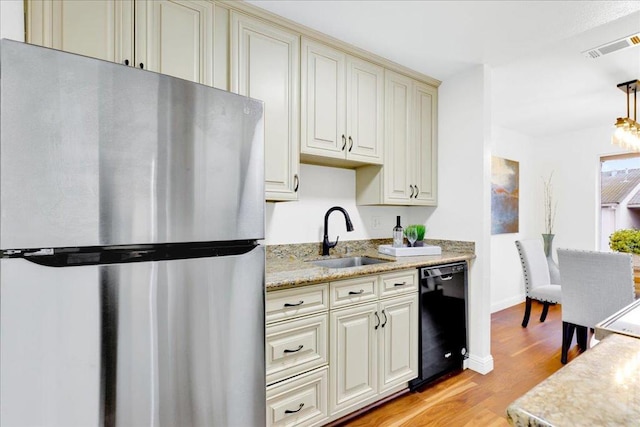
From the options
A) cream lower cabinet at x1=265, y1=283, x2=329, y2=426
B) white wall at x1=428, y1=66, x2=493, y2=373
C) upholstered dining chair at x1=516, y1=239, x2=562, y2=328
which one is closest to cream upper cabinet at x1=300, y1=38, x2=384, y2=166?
white wall at x1=428, y1=66, x2=493, y2=373

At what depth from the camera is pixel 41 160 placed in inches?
33.3

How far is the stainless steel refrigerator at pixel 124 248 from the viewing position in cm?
83

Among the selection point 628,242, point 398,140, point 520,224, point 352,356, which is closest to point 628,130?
point 628,242

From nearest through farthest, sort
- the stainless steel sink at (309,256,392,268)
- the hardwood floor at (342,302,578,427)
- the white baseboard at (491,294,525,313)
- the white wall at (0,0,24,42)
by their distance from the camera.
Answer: the white wall at (0,0,24,42), the hardwood floor at (342,302,578,427), the stainless steel sink at (309,256,392,268), the white baseboard at (491,294,525,313)

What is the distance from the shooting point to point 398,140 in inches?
103

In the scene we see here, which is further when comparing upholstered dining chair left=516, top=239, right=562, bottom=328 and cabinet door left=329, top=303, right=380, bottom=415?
upholstered dining chair left=516, top=239, right=562, bottom=328

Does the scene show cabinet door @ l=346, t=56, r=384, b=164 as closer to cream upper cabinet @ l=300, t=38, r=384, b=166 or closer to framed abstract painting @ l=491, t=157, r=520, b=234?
cream upper cabinet @ l=300, t=38, r=384, b=166

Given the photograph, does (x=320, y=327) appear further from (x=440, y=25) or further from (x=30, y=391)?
(x=440, y=25)

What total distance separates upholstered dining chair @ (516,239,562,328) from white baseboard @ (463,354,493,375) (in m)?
1.19

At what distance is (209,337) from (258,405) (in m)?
0.38

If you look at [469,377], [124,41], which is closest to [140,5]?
[124,41]

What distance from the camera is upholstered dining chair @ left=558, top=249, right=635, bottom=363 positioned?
231 cm

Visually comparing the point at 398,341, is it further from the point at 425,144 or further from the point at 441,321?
the point at 425,144

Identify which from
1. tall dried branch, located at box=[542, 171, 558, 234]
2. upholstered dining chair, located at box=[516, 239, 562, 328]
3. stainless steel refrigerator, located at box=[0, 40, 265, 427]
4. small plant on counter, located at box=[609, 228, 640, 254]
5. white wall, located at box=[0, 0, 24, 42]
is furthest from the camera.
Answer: tall dried branch, located at box=[542, 171, 558, 234]
